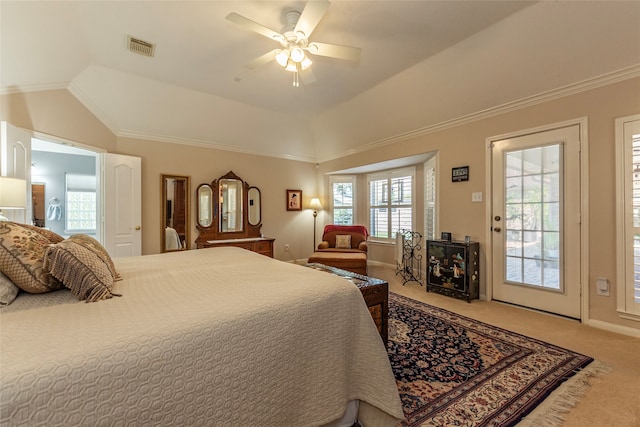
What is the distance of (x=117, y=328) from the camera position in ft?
2.91

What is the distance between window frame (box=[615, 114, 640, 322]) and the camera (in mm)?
2354

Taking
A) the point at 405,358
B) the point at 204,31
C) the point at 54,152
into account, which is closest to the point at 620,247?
the point at 405,358

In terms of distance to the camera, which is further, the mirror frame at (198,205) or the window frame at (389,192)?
the window frame at (389,192)

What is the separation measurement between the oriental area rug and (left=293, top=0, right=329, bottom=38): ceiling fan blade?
2.55 meters

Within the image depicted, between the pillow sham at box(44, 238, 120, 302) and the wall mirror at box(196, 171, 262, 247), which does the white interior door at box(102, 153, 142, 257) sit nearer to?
the wall mirror at box(196, 171, 262, 247)

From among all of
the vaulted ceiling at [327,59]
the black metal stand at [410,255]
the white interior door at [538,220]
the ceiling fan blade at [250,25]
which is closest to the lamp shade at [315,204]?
the black metal stand at [410,255]

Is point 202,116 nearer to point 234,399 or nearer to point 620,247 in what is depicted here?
point 234,399

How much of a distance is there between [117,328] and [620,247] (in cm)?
373

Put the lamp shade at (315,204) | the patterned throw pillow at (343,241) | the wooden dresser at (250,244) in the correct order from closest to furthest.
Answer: the wooden dresser at (250,244) → the patterned throw pillow at (343,241) → the lamp shade at (315,204)

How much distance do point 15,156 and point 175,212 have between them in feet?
6.32

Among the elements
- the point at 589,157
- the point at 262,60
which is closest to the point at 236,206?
the point at 262,60

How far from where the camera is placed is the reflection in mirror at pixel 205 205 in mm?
4543

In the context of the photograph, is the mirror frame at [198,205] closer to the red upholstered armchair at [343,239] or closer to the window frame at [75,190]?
the red upholstered armchair at [343,239]

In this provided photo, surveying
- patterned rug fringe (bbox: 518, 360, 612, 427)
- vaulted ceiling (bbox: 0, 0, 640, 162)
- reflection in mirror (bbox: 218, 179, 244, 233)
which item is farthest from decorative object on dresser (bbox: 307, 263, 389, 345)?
reflection in mirror (bbox: 218, 179, 244, 233)
